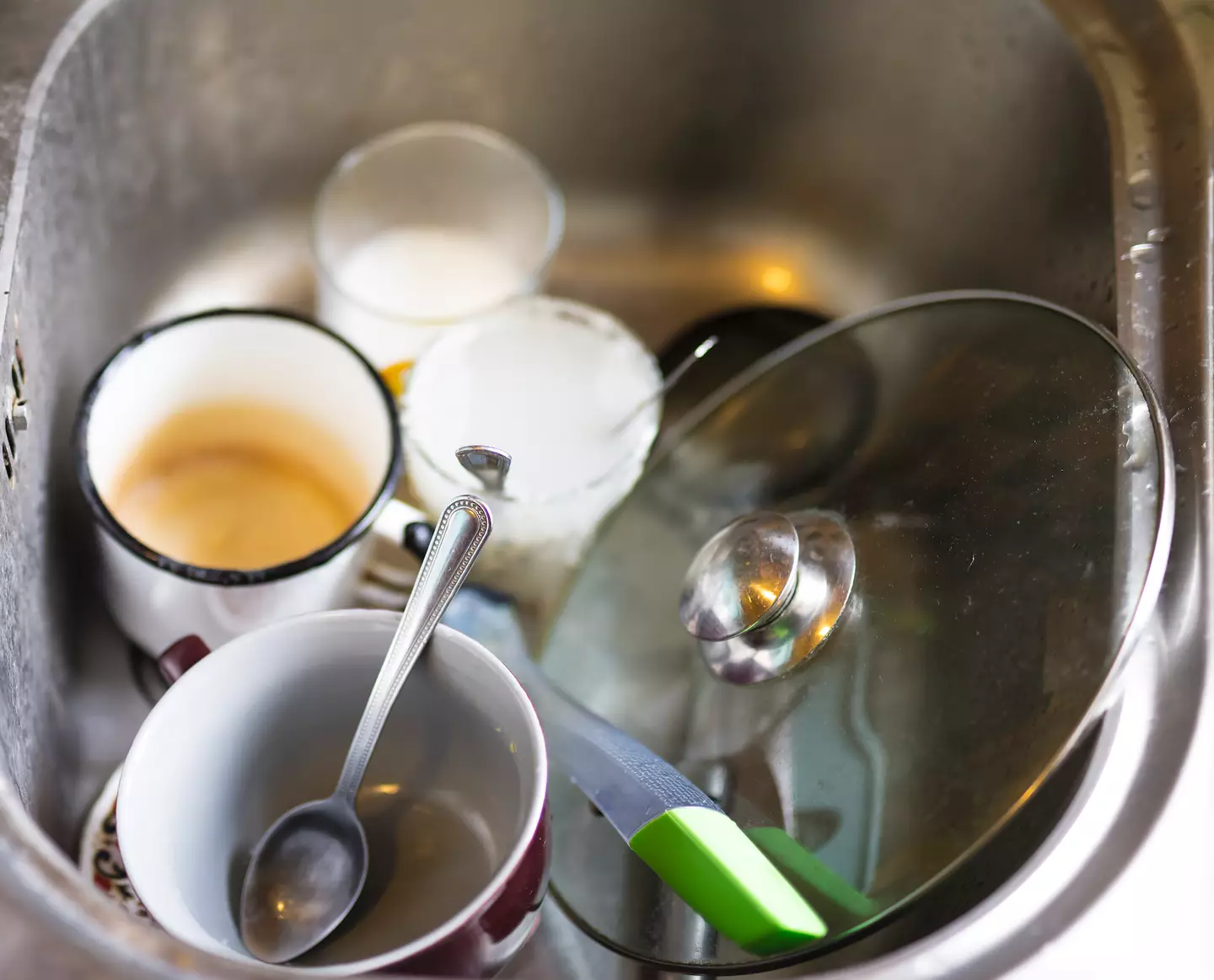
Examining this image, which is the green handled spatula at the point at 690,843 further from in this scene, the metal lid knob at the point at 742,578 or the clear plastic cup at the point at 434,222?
the clear plastic cup at the point at 434,222

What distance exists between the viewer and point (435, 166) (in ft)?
2.28

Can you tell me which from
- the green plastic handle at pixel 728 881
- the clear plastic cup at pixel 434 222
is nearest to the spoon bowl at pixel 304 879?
the green plastic handle at pixel 728 881

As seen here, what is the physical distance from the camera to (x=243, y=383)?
57 cm

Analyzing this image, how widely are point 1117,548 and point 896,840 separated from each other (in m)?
0.13

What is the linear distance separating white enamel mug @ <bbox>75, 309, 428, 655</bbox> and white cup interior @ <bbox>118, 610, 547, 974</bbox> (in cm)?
7

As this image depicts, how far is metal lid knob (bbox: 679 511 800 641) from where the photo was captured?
44 cm

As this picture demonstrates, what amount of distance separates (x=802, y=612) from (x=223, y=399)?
1.06 feet

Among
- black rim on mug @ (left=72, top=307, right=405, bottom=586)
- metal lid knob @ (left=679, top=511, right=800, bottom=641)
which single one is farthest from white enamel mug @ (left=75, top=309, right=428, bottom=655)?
metal lid knob @ (left=679, top=511, right=800, bottom=641)

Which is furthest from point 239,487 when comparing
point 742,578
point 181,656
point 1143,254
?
point 1143,254

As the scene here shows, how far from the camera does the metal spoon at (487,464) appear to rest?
44 centimetres

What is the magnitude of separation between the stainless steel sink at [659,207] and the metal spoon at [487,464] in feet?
0.61

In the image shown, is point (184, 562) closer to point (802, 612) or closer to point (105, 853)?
point (105, 853)

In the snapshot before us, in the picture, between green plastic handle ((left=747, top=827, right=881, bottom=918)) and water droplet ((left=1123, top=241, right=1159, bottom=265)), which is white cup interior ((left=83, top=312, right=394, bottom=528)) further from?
water droplet ((left=1123, top=241, right=1159, bottom=265))

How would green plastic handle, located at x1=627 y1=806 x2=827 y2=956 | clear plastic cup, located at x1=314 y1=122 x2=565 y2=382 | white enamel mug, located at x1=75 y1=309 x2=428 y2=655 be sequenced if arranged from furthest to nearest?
1. clear plastic cup, located at x1=314 y1=122 x2=565 y2=382
2. white enamel mug, located at x1=75 y1=309 x2=428 y2=655
3. green plastic handle, located at x1=627 y1=806 x2=827 y2=956
